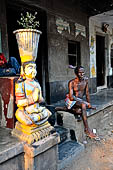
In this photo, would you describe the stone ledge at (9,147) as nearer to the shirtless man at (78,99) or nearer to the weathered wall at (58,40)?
the shirtless man at (78,99)

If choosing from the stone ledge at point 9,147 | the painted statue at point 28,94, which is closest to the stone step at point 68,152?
the painted statue at point 28,94

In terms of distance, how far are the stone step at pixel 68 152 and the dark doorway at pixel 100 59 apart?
6.13m

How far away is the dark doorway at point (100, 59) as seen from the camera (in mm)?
8633

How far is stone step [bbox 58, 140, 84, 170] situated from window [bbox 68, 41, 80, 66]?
3775 mm

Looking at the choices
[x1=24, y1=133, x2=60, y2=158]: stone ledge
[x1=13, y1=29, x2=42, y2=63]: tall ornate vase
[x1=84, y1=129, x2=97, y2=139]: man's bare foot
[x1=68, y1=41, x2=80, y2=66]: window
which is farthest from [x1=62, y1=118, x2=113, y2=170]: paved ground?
[x1=68, y1=41, x2=80, y2=66]: window

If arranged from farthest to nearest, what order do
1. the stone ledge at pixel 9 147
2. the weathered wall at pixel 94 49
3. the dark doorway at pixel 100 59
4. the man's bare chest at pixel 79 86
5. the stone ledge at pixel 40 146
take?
1. the dark doorway at pixel 100 59
2. the weathered wall at pixel 94 49
3. the man's bare chest at pixel 79 86
4. the stone ledge at pixel 40 146
5. the stone ledge at pixel 9 147

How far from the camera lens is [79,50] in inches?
258

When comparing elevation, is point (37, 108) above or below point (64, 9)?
below

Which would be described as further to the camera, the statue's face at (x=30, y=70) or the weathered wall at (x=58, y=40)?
the weathered wall at (x=58, y=40)

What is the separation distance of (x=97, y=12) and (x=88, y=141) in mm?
5298

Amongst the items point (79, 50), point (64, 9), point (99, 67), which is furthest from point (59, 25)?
point (99, 67)

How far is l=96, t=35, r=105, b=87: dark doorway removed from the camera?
28.3ft

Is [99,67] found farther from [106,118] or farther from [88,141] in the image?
[88,141]

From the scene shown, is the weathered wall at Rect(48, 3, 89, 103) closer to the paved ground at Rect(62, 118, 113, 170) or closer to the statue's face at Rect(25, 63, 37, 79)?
the paved ground at Rect(62, 118, 113, 170)
